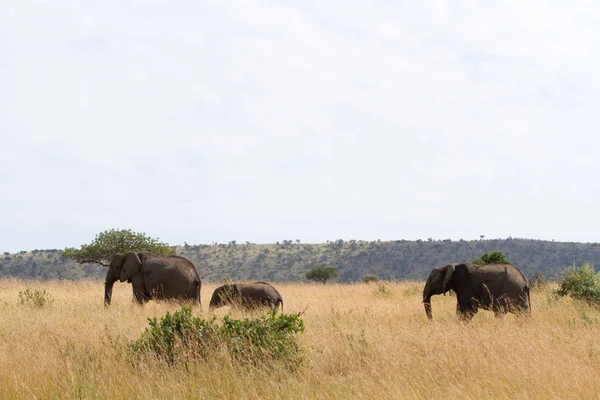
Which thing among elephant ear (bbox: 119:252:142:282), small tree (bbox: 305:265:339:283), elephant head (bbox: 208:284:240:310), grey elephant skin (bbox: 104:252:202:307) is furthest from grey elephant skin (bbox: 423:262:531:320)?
small tree (bbox: 305:265:339:283)

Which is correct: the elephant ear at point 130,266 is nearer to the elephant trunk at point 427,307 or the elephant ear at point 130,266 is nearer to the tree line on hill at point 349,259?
the elephant trunk at point 427,307

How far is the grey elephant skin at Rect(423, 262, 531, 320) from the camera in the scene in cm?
1405

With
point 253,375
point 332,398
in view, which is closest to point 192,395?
point 253,375

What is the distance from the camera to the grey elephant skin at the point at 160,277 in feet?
54.6

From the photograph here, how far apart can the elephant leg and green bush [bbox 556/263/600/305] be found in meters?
12.7

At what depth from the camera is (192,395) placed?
6910 mm

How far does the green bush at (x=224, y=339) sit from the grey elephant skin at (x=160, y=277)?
22.0 ft

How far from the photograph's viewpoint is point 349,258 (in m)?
86.8

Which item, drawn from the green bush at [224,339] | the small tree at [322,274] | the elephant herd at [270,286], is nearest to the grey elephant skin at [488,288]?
the elephant herd at [270,286]

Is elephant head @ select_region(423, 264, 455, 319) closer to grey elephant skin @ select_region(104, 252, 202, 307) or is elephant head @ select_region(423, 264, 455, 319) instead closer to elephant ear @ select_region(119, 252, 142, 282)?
grey elephant skin @ select_region(104, 252, 202, 307)

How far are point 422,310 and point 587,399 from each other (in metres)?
10.6

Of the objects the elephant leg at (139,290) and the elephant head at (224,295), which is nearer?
the elephant head at (224,295)

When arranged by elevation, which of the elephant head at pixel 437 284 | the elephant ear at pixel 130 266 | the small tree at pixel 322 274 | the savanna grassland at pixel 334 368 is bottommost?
the small tree at pixel 322 274

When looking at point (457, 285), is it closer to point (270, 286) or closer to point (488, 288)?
point (488, 288)
